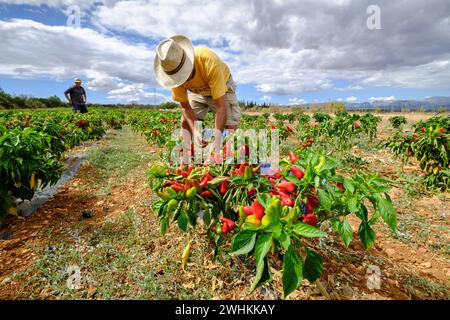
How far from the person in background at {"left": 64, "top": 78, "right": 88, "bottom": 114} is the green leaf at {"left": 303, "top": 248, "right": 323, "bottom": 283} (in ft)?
28.3

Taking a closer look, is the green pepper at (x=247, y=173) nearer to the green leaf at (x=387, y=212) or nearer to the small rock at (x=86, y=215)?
the green leaf at (x=387, y=212)

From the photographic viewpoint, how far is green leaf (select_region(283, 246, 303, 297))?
0.91m

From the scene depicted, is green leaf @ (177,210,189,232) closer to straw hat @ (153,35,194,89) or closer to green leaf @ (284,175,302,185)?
green leaf @ (284,175,302,185)

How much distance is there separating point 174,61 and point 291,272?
1894 mm

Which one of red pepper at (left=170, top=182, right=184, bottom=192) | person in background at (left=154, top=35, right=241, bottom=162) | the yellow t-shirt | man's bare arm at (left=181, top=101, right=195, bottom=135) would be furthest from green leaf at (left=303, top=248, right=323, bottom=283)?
man's bare arm at (left=181, top=101, right=195, bottom=135)

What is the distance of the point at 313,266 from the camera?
1024 mm

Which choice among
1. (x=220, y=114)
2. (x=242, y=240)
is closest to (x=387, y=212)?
(x=242, y=240)

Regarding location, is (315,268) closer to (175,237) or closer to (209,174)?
(209,174)

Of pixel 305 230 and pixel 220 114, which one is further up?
pixel 220 114

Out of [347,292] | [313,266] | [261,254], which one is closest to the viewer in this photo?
[261,254]

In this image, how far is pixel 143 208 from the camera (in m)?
2.83

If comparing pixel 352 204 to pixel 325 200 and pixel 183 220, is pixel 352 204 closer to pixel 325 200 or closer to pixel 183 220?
pixel 325 200
